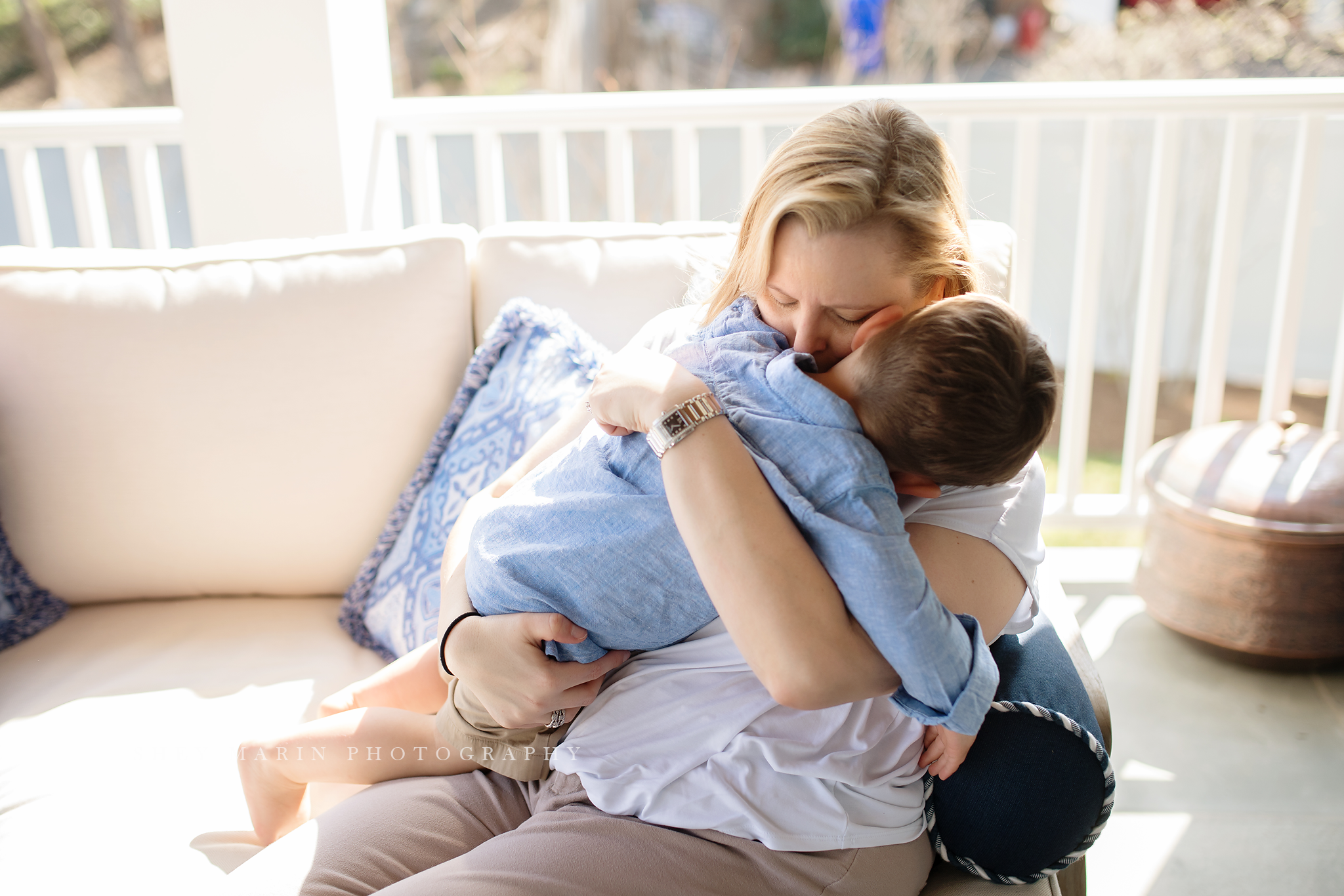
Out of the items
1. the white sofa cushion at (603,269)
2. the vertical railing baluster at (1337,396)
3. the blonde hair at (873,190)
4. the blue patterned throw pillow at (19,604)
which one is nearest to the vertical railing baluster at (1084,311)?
the vertical railing baluster at (1337,396)

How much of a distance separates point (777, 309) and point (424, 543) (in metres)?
0.80

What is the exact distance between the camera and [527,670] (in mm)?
1043

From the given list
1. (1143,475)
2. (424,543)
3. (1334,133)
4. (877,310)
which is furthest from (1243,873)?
(1334,133)

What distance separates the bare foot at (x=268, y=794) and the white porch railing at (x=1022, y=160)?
68.2 inches

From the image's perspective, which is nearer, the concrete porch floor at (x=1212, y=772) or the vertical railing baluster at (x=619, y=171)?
the concrete porch floor at (x=1212, y=772)

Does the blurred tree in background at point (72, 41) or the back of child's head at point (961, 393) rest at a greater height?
the blurred tree in background at point (72, 41)

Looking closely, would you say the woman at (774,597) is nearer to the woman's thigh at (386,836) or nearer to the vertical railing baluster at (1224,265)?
the woman's thigh at (386,836)

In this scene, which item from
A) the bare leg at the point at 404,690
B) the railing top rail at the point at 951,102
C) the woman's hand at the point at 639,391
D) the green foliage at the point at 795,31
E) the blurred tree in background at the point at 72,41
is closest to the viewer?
the woman's hand at the point at 639,391

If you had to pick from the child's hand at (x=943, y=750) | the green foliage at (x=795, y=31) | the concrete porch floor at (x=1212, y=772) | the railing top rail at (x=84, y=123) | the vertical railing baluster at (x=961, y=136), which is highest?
the green foliage at (x=795, y=31)

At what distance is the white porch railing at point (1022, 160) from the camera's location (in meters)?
2.59

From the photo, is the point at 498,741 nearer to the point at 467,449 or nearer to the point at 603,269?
the point at 467,449

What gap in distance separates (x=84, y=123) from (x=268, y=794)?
8.51ft

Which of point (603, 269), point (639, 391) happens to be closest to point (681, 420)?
point (639, 391)

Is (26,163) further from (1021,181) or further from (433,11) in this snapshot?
(433,11)
